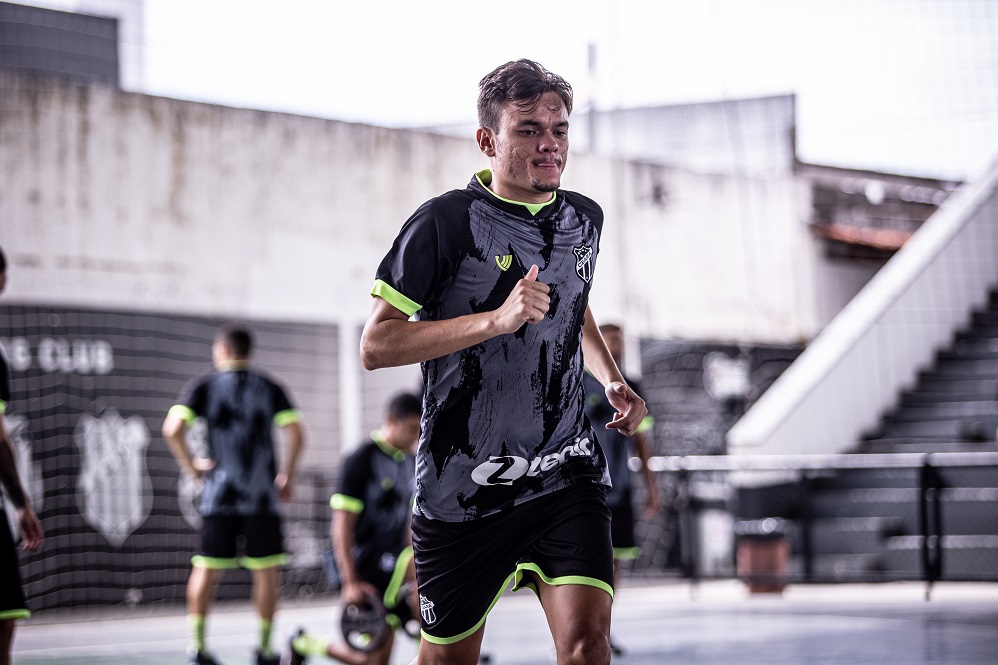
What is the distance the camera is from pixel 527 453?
3568mm

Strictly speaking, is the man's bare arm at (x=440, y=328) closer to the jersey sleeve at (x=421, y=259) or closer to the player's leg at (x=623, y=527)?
the jersey sleeve at (x=421, y=259)

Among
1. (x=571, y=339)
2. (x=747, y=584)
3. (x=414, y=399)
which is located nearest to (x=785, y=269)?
(x=747, y=584)

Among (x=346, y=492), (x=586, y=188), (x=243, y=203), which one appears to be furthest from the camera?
(x=586, y=188)

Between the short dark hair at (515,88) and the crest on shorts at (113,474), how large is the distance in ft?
31.1

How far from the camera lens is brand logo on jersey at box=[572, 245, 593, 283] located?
3.67m

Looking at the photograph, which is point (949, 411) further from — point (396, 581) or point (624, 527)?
point (396, 581)

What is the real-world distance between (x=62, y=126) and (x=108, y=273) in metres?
1.42

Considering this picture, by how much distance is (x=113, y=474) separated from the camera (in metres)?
12.4

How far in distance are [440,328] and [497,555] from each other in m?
0.65

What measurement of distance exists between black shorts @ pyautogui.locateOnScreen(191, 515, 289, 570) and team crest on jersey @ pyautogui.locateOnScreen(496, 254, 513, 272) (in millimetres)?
4820

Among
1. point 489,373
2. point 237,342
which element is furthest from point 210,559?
point 489,373

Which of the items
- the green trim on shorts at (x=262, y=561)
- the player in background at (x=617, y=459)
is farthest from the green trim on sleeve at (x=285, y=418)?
the player in background at (x=617, y=459)

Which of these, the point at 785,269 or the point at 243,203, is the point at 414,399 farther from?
the point at 785,269

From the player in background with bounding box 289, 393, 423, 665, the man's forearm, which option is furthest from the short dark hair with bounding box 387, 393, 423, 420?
the man's forearm
